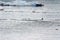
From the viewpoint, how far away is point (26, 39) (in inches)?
51.7

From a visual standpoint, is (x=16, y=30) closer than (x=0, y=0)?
Yes

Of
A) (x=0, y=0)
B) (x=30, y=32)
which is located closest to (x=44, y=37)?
(x=30, y=32)

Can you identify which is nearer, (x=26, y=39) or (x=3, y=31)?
(x=26, y=39)

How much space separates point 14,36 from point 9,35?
49 mm

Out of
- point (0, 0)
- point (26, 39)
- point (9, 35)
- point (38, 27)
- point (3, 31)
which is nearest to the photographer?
point (26, 39)

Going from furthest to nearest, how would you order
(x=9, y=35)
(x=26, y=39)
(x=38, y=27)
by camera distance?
(x=38, y=27)
(x=9, y=35)
(x=26, y=39)

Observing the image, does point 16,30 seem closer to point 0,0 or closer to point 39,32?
point 39,32

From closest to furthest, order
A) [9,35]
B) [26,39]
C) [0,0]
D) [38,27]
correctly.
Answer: [26,39] < [9,35] < [38,27] < [0,0]

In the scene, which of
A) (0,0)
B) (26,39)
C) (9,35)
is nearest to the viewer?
(26,39)

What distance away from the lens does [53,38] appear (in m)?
1.33

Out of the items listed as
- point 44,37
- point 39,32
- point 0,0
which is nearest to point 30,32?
point 39,32

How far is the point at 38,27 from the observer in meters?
1.71

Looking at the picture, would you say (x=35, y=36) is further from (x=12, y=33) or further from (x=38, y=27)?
(x=38, y=27)

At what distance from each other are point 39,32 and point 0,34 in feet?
1.10
